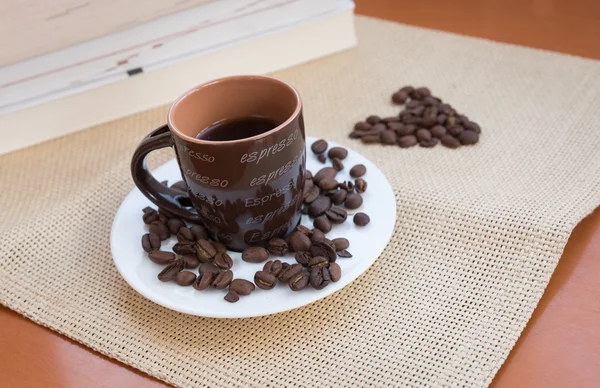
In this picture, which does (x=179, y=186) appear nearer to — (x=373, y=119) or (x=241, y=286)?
(x=241, y=286)

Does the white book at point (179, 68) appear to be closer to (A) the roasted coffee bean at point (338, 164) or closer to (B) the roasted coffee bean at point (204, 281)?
(A) the roasted coffee bean at point (338, 164)

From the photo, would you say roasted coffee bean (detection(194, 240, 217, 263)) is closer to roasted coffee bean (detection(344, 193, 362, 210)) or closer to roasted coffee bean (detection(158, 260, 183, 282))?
roasted coffee bean (detection(158, 260, 183, 282))

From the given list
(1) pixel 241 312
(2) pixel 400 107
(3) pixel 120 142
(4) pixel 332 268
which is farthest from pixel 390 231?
(3) pixel 120 142

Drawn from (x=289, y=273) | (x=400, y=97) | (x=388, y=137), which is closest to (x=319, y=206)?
(x=289, y=273)

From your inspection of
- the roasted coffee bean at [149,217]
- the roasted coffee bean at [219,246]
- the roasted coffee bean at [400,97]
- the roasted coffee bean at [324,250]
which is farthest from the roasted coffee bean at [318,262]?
the roasted coffee bean at [400,97]

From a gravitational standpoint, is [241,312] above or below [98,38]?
below

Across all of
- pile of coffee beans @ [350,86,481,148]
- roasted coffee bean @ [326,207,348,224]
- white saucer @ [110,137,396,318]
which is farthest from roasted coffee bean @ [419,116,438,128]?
roasted coffee bean @ [326,207,348,224]

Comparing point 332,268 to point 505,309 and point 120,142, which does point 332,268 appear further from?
point 120,142
